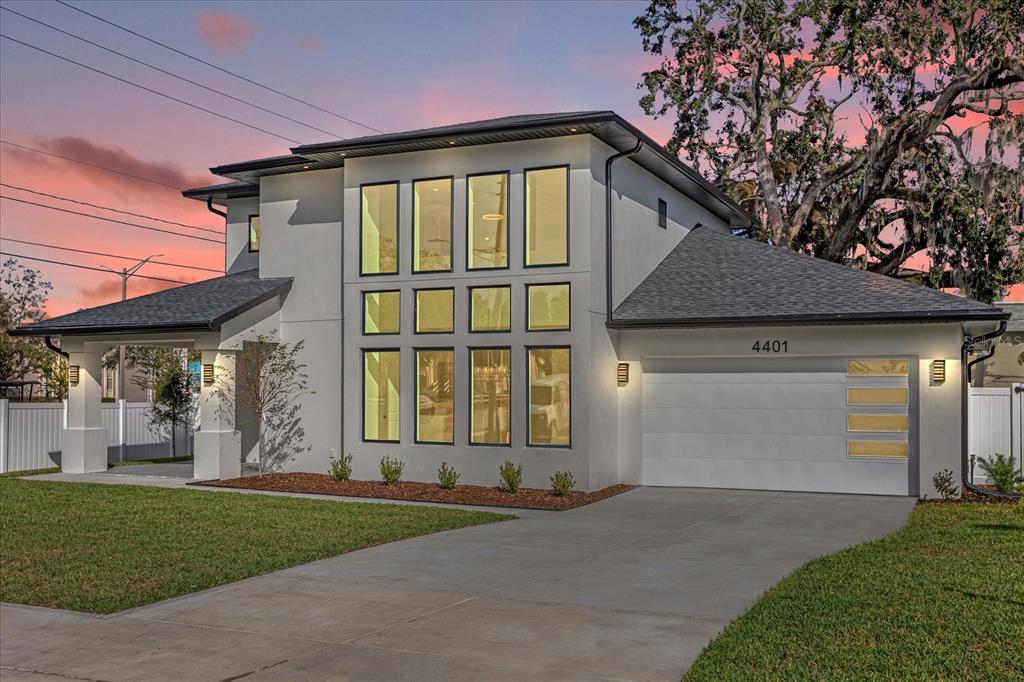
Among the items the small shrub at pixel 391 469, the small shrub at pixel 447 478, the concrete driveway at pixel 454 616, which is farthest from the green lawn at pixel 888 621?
the small shrub at pixel 391 469

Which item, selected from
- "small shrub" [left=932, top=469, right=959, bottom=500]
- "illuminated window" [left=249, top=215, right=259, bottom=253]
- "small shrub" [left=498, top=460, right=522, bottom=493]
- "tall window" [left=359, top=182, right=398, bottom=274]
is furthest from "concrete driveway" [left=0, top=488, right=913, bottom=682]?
"illuminated window" [left=249, top=215, right=259, bottom=253]

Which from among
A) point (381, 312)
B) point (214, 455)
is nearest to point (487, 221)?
point (381, 312)

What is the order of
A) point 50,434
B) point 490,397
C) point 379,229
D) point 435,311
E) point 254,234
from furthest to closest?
point 254,234, point 50,434, point 379,229, point 435,311, point 490,397

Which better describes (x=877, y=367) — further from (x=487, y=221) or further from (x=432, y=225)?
(x=432, y=225)

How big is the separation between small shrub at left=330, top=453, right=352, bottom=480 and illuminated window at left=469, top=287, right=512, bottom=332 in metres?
3.77

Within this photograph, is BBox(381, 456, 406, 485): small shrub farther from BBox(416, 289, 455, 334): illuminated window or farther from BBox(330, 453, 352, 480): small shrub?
BBox(416, 289, 455, 334): illuminated window

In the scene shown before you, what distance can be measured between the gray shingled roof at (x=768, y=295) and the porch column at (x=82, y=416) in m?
11.9

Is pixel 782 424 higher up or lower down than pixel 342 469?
higher up

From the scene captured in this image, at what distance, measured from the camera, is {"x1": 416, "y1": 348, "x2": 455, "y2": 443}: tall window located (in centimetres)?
1970

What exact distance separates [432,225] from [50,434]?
1149 centimetres

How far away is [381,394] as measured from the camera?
805 inches

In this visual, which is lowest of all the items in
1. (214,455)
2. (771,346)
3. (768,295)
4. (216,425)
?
(214,455)

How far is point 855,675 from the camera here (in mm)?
6863

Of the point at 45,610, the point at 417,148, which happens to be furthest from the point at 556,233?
the point at 45,610
